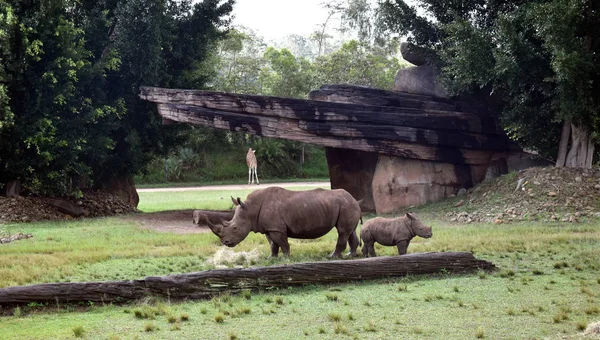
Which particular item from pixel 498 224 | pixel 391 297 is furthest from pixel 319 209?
pixel 498 224

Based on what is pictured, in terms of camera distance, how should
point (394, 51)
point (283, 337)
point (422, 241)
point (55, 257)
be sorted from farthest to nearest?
point (394, 51) < point (422, 241) < point (55, 257) < point (283, 337)

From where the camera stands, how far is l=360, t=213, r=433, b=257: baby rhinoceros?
40.8ft

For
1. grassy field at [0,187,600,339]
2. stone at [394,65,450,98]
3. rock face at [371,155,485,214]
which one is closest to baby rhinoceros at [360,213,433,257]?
grassy field at [0,187,600,339]

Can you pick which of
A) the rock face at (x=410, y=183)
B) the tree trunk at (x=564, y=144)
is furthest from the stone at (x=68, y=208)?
the tree trunk at (x=564, y=144)

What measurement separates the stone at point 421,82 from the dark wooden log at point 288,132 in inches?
86.4

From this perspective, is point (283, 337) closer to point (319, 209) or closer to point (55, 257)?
point (319, 209)

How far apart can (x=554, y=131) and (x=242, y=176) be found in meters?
28.6

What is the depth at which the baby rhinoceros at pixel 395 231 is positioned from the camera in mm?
12430

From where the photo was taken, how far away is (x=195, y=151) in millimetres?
50406

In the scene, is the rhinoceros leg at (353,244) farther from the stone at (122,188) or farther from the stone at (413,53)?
the stone at (122,188)

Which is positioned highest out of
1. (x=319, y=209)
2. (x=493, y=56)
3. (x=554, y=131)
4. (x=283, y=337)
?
(x=493, y=56)

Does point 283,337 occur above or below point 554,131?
below

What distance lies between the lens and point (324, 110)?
73.2 feet

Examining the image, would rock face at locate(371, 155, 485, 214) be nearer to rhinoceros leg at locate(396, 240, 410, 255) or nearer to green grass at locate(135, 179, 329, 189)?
rhinoceros leg at locate(396, 240, 410, 255)
